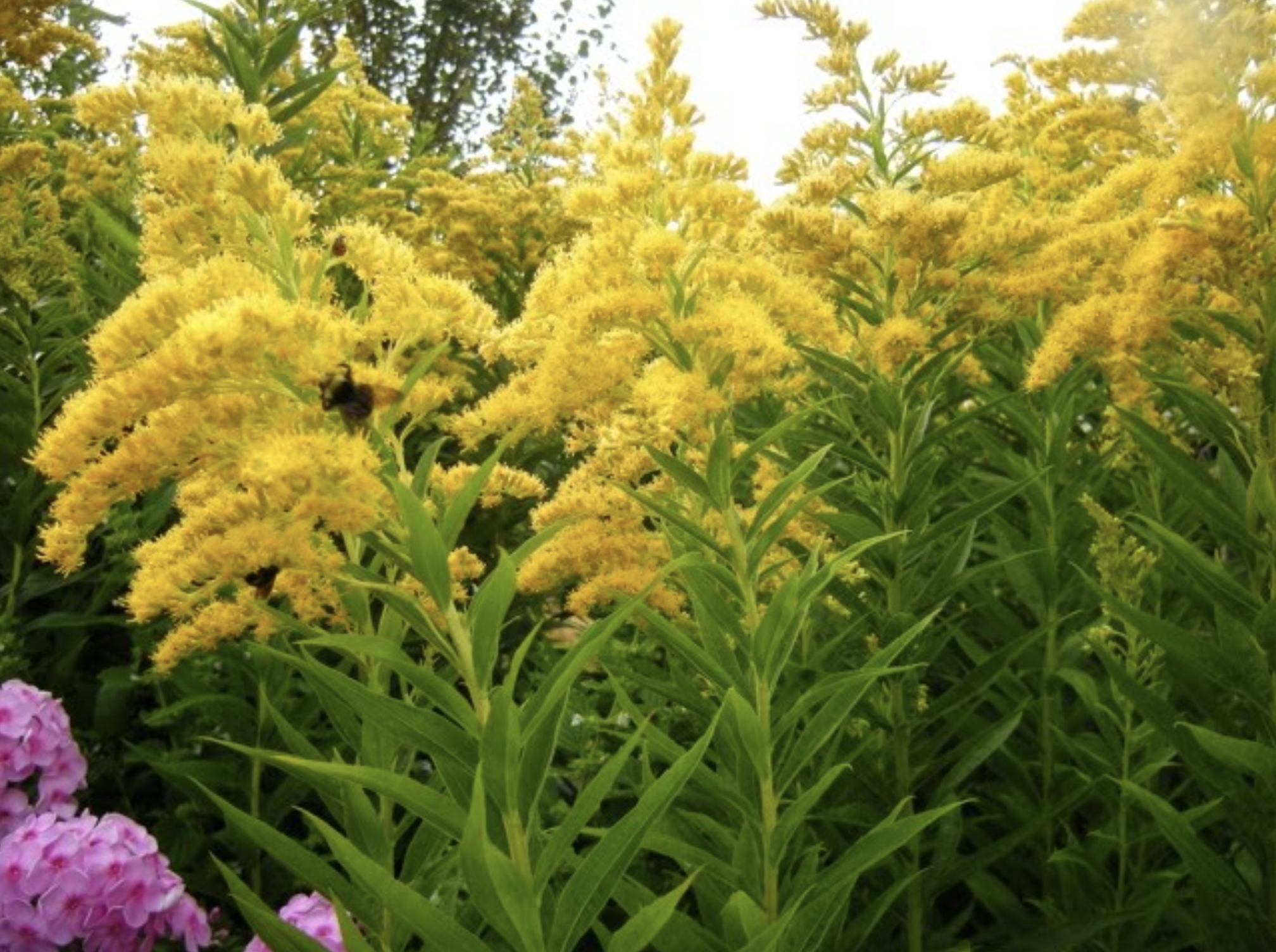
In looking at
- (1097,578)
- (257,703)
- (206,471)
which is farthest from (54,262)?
(1097,578)

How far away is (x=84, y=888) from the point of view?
2434 millimetres

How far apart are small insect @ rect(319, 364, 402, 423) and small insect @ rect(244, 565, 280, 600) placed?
0.24 metres

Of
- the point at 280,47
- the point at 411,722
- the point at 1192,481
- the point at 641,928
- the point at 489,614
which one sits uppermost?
the point at 280,47

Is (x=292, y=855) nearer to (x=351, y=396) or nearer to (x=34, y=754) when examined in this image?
(x=351, y=396)

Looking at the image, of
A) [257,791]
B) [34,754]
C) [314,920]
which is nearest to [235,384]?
[314,920]

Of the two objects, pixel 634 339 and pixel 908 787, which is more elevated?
pixel 634 339

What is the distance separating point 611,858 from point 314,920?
0.99 metres

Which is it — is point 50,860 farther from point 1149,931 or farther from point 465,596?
point 1149,931

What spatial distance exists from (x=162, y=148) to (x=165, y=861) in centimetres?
137

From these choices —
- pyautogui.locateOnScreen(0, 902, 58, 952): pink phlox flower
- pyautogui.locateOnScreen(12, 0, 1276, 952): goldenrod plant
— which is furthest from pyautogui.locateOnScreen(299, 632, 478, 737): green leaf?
pyautogui.locateOnScreen(0, 902, 58, 952): pink phlox flower

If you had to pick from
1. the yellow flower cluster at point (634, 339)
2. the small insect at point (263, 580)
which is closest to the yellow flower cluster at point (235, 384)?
the small insect at point (263, 580)

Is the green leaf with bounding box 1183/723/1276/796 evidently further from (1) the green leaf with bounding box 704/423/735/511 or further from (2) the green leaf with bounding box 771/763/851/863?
(1) the green leaf with bounding box 704/423/735/511

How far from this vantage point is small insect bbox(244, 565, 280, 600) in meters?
1.83

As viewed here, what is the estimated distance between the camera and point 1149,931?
2.28 metres
